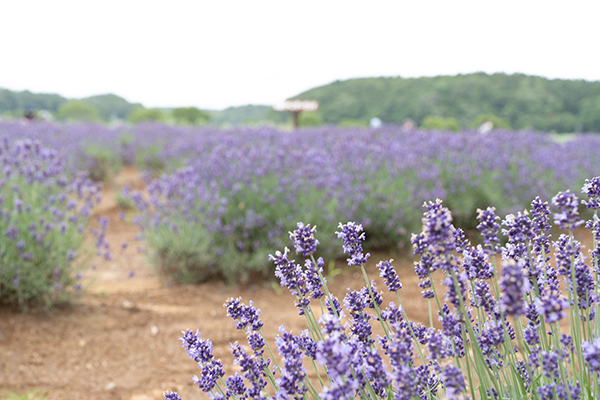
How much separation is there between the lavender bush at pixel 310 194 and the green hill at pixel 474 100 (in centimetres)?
2310

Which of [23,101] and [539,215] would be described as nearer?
[539,215]

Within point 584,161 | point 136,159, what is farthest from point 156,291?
point 584,161

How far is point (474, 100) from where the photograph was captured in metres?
32.8

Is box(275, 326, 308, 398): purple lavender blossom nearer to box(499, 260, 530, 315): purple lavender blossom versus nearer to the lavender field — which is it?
box(499, 260, 530, 315): purple lavender blossom

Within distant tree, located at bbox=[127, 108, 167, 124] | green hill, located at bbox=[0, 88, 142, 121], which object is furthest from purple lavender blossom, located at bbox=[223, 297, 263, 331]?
green hill, located at bbox=[0, 88, 142, 121]

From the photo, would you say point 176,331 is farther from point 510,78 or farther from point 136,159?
point 510,78

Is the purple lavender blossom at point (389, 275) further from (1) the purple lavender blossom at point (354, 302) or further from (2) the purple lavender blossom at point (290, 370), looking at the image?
(2) the purple lavender blossom at point (290, 370)

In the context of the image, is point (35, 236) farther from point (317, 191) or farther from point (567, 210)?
point (567, 210)

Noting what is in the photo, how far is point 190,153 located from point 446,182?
13.2ft

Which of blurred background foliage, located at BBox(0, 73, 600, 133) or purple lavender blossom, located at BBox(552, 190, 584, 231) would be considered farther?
blurred background foliage, located at BBox(0, 73, 600, 133)

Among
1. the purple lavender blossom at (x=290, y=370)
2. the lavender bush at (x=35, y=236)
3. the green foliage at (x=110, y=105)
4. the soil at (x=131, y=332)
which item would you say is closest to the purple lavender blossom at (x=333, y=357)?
the purple lavender blossom at (x=290, y=370)

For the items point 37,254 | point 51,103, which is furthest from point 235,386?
point 51,103

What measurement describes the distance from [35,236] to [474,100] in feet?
109

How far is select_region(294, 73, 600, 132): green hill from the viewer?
92.1ft
